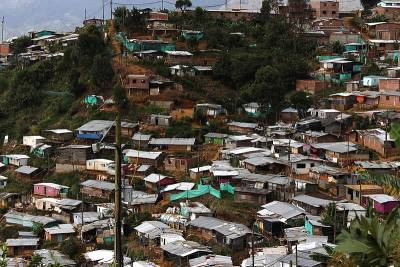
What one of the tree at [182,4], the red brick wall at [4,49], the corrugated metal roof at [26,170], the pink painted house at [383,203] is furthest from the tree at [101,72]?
the red brick wall at [4,49]

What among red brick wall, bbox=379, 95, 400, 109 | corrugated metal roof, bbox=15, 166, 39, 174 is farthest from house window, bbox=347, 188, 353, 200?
corrugated metal roof, bbox=15, 166, 39, 174

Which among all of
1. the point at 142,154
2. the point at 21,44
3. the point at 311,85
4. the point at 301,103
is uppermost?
the point at 21,44

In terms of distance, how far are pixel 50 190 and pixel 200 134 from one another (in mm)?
6583

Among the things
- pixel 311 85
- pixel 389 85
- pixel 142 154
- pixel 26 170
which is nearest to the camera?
pixel 142 154

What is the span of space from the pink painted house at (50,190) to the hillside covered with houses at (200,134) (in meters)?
0.06

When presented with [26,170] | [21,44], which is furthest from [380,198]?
[21,44]

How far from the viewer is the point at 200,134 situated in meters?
25.8

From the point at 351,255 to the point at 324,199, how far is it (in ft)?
49.4

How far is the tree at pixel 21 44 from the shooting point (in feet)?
135

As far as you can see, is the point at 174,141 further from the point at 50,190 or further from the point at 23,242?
the point at 23,242

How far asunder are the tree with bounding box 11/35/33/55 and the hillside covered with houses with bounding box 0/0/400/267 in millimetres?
200

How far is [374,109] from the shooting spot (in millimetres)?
26719

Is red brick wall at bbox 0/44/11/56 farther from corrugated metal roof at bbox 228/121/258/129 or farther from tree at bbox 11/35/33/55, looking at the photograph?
corrugated metal roof at bbox 228/121/258/129

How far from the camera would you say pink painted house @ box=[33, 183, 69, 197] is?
76.0ft
